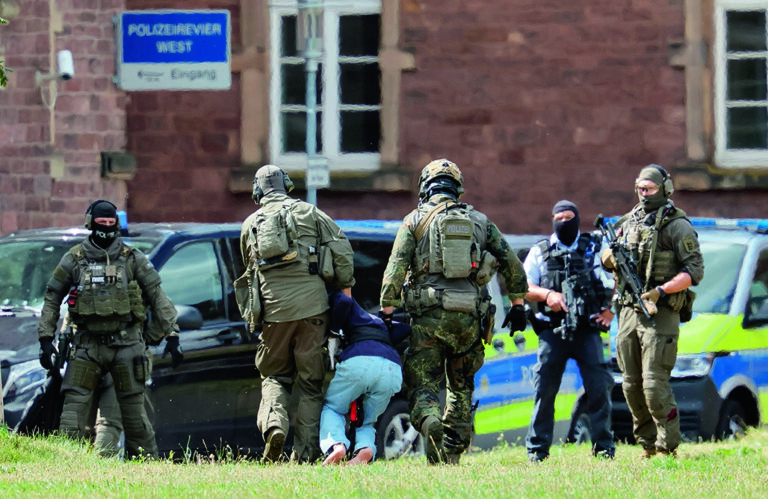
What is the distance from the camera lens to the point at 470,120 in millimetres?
15805

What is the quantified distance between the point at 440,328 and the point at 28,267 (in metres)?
3.29

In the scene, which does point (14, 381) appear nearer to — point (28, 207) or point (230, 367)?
point (230, 367)

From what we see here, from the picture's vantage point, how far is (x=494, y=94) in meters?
15.8

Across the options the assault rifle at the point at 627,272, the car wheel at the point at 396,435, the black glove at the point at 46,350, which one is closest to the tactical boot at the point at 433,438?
the car wheel at the point at 396,435

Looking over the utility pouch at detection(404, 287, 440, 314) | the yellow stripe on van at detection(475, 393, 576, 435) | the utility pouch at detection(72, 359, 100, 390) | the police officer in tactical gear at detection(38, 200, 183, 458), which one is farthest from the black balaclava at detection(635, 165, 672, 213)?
the utility pouch at detection(72, 359, 100, 390)

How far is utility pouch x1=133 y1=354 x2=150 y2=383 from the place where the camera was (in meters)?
8.98

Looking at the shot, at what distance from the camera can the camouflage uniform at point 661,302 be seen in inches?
356

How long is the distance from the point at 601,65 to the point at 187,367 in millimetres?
7755

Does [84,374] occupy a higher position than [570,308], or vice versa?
[570,308]

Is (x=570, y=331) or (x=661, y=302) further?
(x=570, y=331)

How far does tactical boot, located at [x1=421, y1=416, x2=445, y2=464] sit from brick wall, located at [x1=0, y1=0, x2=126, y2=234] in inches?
318

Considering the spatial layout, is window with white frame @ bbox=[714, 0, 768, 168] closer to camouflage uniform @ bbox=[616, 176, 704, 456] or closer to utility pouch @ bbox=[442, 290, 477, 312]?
camouflage uniform @ bbox=[616, 176, 704, 456]

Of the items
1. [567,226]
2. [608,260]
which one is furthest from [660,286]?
[567,226]

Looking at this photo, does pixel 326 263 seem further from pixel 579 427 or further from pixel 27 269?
pixel 579 427
